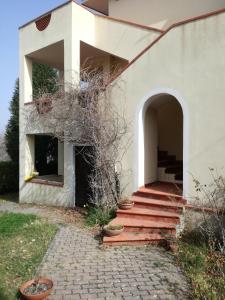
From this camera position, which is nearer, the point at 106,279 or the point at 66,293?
the point at 66,293

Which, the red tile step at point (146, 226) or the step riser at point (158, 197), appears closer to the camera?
the red tile step at point (146, 226)

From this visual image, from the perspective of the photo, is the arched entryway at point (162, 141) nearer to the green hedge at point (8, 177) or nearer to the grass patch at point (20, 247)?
the grass patch at point (20, 247)

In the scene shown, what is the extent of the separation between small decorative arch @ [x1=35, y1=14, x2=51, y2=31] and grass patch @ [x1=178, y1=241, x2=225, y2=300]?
10.1 metres

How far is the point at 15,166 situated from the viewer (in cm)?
1825

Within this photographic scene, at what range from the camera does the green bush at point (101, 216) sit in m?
9.64

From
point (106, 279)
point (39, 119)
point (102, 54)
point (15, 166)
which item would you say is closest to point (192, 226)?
point (106, 279)

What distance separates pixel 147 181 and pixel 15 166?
9.83 meters

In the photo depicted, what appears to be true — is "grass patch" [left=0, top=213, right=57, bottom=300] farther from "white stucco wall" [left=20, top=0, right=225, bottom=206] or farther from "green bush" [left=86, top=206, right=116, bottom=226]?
"white stucco wall" [left=20, top=0, right=225, bottom=206]

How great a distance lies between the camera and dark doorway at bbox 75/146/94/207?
11836mm

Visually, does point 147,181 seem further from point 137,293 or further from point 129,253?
point 137,293

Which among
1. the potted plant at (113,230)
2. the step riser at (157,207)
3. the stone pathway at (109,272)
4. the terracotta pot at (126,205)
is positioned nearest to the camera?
the stone pathway at (109,272)

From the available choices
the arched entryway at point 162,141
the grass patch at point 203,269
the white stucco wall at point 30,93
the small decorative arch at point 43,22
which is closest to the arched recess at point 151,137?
the arched entryway at point 162,141

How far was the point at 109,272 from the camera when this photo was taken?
6516 mm

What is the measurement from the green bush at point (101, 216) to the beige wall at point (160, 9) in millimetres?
7945
